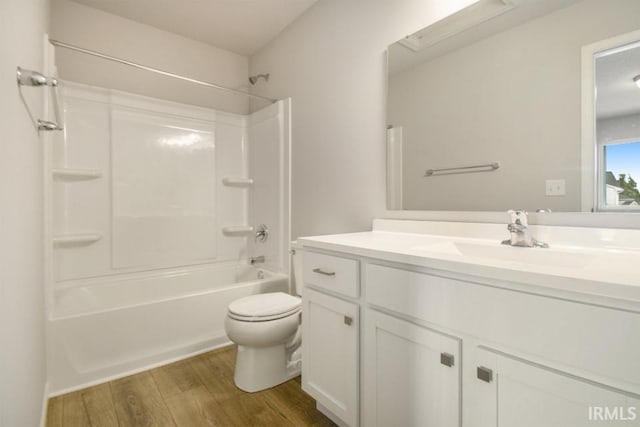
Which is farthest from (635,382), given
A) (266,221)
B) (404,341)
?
(266,221)

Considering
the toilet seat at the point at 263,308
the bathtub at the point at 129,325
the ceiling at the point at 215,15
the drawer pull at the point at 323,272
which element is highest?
the ceiling at the point at 215,15

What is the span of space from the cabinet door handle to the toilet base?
115 cm

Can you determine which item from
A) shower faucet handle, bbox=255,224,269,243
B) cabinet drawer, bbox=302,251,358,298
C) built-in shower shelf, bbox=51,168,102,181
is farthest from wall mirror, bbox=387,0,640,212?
built-in shower shelf, bbox=51,168,102,181

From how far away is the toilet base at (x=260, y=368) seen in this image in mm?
1623

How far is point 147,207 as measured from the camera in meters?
2.44

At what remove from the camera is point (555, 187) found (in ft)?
3.77

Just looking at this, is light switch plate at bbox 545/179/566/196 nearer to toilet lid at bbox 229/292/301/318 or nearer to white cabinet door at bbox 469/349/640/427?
white cabinet door at bbox 469/349/640/427

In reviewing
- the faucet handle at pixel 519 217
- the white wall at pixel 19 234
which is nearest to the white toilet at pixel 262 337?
the white wall at pixel 19 234

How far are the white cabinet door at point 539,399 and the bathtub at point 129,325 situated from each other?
5.58ft

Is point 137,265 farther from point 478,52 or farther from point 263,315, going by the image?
point 478,52

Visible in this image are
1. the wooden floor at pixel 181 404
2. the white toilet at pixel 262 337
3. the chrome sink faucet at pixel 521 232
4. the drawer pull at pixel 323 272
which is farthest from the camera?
the white toilet at pixel 262 337

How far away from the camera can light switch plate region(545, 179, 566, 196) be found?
3.72 ft

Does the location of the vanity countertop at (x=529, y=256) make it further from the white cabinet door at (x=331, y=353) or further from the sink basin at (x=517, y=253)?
the white cabinet door at (x=331, y=353)

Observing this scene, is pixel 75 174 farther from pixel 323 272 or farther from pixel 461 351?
pixel 461 351
